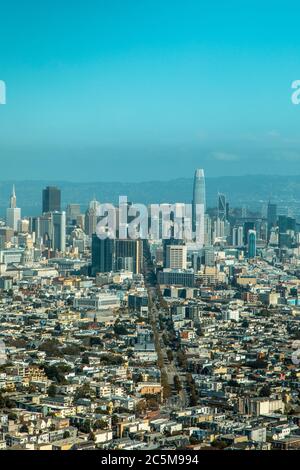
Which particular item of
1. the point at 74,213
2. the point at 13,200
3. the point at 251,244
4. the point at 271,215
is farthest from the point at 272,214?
the point at 13,200

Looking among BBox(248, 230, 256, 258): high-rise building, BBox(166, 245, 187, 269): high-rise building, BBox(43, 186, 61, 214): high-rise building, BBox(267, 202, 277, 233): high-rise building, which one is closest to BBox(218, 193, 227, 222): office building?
BBox(248, 230, 256, 258): high-rise building

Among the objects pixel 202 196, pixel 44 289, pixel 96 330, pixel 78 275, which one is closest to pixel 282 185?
pixel 202 196

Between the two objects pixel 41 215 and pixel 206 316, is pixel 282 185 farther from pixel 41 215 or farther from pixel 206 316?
pixel 206 316

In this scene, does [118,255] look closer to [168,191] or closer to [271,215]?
[168,191]

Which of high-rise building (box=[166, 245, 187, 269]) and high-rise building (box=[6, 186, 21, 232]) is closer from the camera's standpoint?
high-rise building (box=[166, 245, 187, 269])

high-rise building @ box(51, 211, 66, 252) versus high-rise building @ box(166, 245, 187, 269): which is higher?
high-rise building @ box(51, 211, 66, 252)

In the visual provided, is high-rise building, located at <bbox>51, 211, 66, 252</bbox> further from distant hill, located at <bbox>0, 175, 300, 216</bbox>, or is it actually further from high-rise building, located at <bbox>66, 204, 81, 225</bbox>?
distant hill, located at <bbox>0, 175, 300, 216</bbox>

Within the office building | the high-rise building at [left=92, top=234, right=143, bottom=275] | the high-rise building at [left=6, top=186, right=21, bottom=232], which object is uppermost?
the office building
